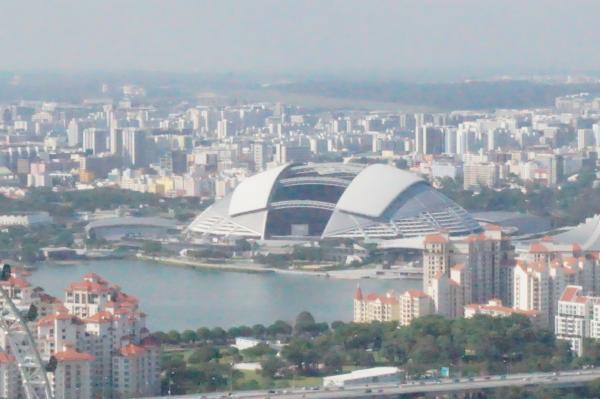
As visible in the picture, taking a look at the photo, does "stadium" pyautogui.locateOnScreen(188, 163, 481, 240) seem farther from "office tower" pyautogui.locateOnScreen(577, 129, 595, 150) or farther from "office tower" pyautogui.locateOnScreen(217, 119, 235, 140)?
"office tower" pyautogui.locateOnScreen(217, 119, 235, 140)

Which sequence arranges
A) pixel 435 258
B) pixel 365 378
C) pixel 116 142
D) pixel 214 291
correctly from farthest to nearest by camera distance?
pixel 116 142, pixel 214 291, pixel 435 258, pixel 365 378

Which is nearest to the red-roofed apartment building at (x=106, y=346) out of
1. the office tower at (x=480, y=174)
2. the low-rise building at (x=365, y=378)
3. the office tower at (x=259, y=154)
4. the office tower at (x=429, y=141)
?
the low-rise building at (x=365, y=378)

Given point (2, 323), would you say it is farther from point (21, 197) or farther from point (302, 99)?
point (302, 99)

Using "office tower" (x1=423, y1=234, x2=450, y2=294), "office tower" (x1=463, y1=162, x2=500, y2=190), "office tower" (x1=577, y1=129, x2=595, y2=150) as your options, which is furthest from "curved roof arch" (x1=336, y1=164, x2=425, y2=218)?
"office tower" (x1=577, y1=129, x2=595, y2=150)

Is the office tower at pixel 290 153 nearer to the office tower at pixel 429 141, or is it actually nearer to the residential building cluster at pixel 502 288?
the office tower at pixel 429 141

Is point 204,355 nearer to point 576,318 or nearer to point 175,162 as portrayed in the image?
point 576,318

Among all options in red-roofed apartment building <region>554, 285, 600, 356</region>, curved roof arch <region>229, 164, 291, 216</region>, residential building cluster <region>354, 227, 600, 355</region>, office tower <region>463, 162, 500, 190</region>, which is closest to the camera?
red-roofed apartment building <region>554, 285, 600, 356</region>

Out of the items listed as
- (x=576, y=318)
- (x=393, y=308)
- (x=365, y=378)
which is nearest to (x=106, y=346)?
(x=365, y=378)
